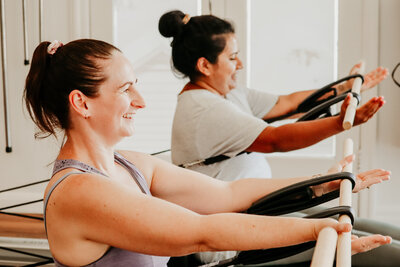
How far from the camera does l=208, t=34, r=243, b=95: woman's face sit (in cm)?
207

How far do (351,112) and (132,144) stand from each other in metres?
1.84

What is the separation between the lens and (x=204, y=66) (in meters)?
2.07

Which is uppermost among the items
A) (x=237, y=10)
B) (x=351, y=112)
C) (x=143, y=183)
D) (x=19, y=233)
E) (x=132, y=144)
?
(x=237, y=10)

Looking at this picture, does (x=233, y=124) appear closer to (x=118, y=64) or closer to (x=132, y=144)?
(x=118, y=64)

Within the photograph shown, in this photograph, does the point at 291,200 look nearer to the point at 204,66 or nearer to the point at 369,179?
the point at 369,179

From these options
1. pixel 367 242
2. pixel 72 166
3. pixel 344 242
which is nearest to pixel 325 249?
pixel 344 242

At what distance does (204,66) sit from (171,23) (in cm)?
20

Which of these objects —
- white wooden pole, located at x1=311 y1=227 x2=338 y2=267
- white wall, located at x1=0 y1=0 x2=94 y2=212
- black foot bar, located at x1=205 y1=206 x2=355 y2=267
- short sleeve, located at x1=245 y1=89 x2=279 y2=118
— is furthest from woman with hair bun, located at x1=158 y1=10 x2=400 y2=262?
white wall, located at x1=0 y1=0 x2=94 y2=212

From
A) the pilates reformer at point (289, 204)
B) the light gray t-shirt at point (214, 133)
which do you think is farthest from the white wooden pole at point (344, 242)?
the light gray t-shirt at point (214, 133)

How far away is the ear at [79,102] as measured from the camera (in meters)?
1.20

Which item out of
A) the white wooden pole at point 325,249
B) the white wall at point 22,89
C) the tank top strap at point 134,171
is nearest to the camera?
the white wooden pole at point 325,249

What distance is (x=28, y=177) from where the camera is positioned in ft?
10.6

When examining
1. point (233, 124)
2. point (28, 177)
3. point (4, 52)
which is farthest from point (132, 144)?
point (233, 124)

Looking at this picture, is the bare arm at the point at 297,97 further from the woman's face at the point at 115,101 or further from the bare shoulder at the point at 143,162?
the woman's face at the point at 115,101
